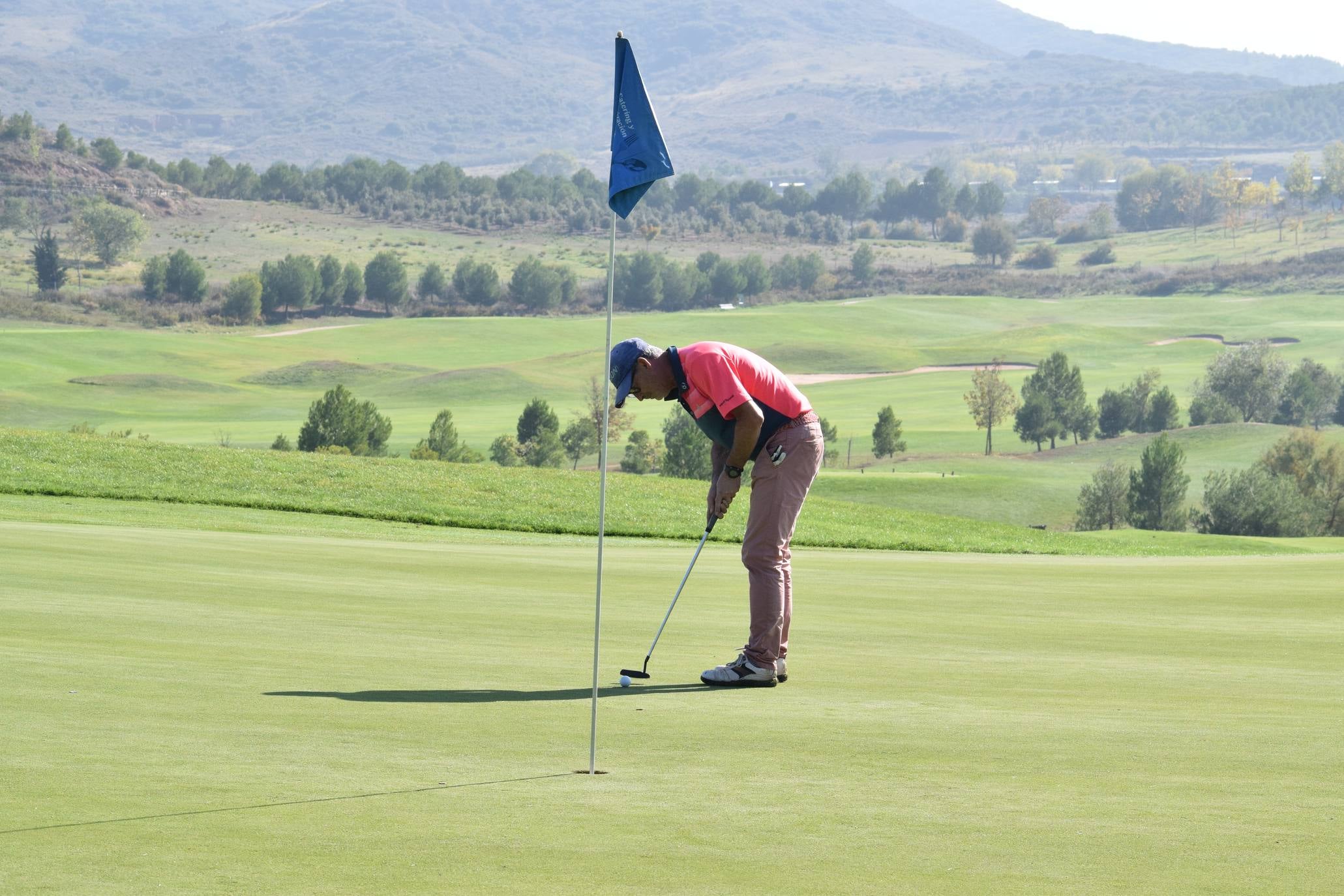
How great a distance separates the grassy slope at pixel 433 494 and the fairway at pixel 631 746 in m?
16.1

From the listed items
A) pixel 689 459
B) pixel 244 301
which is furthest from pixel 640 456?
pixel 244 301

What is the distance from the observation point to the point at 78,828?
4820mm

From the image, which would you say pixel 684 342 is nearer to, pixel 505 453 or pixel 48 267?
pixel 505 453

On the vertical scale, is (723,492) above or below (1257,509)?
above

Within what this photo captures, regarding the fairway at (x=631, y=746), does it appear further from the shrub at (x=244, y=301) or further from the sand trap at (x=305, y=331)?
the shrub at (x=244, y=301)

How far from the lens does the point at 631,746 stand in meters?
6.73

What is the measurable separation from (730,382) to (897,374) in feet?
507

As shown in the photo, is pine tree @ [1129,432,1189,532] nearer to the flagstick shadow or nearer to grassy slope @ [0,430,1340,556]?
grassy slope @ [0,430,1340,556]

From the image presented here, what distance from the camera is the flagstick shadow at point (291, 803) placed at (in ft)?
15.9

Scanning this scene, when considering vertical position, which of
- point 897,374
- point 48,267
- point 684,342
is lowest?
point 897,374

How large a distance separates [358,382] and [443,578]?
13533 cm

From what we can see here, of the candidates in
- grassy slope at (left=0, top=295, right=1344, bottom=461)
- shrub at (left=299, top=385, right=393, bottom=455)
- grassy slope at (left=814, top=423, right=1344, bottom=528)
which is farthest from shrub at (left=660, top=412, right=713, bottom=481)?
grassy slope at (left=0, top=295, right=1344, bottom=461)

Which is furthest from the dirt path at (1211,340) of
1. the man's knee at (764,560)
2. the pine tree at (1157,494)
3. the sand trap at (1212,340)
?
the man's knee at (764,560)

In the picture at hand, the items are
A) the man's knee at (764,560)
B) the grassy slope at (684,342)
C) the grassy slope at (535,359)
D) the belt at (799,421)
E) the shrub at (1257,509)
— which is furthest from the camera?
the grassy slope at (535,359)
